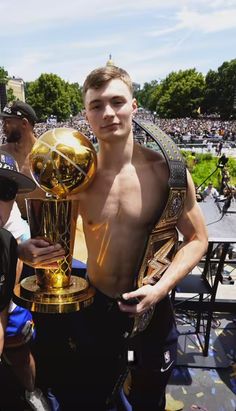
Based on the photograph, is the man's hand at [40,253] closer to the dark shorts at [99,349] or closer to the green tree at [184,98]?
the dark shorts at [99,349]

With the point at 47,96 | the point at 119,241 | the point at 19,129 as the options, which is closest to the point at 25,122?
the point at 19,129

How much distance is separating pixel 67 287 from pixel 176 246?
582 millimetres

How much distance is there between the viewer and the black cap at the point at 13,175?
164 cm

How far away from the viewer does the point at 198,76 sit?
67.9 meters

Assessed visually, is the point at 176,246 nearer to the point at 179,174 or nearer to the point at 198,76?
the point at 179,174

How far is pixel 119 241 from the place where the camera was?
5.94 feet

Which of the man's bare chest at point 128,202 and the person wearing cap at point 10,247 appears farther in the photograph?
the man's bare chest at point 128,202

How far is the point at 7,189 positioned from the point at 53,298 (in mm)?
525

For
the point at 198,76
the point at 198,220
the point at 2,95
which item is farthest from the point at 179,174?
the point at 198,76

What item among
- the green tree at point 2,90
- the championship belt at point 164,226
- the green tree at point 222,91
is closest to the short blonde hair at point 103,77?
the championship belt at point 164,226

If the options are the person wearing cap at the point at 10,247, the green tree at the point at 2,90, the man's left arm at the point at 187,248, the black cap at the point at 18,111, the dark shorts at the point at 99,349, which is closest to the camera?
the person wearing cap at the point at 10,247

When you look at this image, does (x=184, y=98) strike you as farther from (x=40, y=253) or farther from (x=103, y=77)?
(x=40, y=253)

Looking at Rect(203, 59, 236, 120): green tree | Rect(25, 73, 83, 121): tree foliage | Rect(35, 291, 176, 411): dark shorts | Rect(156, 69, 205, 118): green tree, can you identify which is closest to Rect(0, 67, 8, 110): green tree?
Rect(25, 73, 83, 121): tree foliage

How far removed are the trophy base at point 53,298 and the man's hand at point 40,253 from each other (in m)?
0.14
